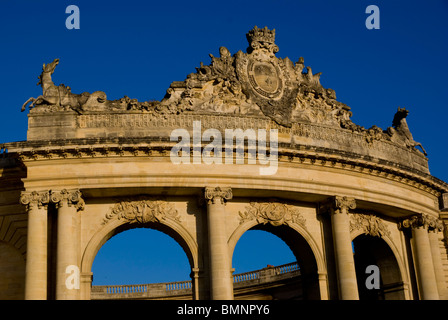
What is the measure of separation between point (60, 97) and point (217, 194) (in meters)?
8.05

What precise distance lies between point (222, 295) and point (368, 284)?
11016 mm

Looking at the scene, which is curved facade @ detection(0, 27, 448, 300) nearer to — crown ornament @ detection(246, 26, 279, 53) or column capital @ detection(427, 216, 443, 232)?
crown ornament @ detection(246, 26, 279, 53)

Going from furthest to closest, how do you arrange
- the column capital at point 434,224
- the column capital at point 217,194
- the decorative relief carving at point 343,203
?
1. the column capital at point 434,224
2. the decorative relief carving at point 343,203
3. the column capital at point 217,194

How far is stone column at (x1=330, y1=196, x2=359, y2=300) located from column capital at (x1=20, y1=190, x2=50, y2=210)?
41.2ft

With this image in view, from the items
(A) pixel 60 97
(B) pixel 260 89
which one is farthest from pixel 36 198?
(B) pixel 260 89

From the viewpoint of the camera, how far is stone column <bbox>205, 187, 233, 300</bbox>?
1228 inches

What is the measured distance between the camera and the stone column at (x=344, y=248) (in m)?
33.3

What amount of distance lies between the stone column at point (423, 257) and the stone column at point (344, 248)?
15.2 ft

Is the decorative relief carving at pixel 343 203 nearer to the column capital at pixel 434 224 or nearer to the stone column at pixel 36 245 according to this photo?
the column capital at pixel 434 224

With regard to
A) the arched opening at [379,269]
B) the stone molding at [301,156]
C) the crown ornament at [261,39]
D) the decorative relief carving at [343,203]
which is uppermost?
the crown ornament at [261,39]

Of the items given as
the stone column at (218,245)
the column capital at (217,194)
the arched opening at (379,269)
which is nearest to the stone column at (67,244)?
the column capital at (217,194)

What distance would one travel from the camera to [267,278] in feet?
151

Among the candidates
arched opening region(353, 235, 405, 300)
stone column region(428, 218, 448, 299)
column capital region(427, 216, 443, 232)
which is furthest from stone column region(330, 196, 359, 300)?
stone column region(428, 218, 448, 299)
